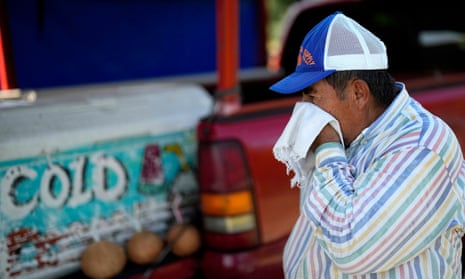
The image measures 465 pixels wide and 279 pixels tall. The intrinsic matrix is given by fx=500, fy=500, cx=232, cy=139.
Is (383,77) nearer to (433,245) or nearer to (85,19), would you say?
(433,245)

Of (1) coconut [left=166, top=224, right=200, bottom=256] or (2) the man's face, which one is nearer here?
(2) the man's face

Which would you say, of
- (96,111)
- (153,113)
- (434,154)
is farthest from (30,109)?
(434,154)

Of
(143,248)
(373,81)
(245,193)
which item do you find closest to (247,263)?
(245,193)

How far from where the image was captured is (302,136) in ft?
4.38

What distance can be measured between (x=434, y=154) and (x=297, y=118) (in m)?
0.36

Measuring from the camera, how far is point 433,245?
129cm

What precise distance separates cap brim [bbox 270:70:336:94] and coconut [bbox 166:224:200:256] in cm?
110

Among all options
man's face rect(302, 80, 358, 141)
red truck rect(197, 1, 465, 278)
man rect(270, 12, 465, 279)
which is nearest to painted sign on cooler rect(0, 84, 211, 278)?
red truck rect(197, 1, 465, 278)

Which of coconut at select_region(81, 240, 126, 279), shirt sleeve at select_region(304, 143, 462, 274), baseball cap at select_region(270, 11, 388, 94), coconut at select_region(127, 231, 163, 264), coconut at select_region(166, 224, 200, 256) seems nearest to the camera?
shirt sleeve at select_region(304, 143, 462, 274)

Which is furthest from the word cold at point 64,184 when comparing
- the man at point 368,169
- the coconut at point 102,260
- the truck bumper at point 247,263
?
the man at point 368,169

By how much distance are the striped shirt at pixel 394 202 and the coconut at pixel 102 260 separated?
110 cm

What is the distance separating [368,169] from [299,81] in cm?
30

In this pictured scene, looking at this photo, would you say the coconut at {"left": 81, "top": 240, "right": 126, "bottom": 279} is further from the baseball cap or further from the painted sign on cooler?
the baseball cap

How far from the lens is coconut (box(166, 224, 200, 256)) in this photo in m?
2.30
